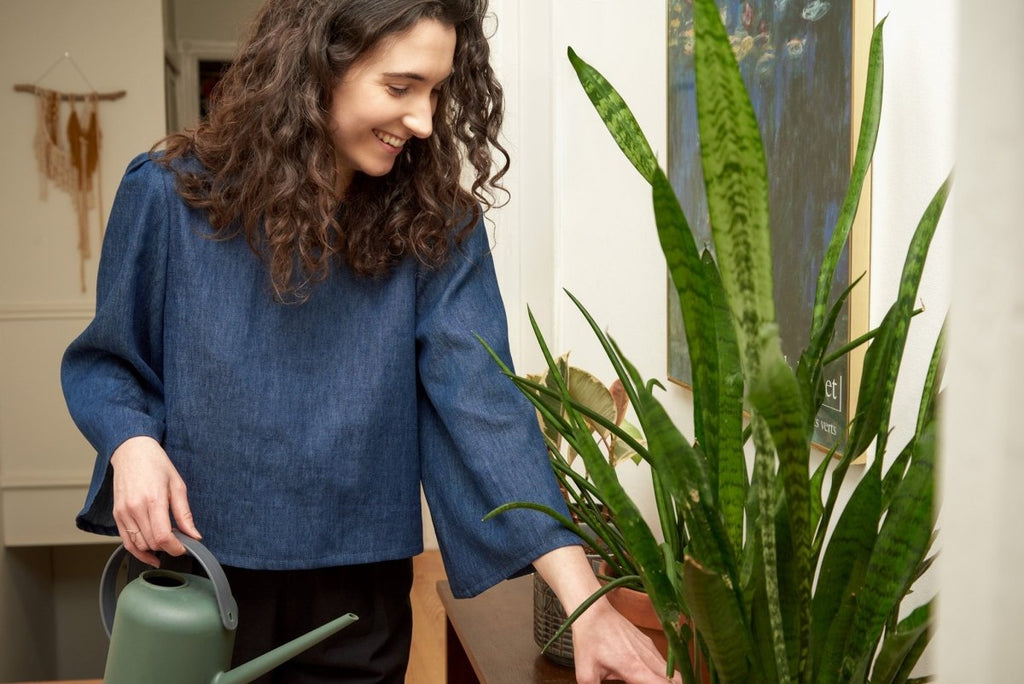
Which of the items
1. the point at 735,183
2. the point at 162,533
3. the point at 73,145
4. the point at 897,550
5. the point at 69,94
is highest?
the point at 69,94

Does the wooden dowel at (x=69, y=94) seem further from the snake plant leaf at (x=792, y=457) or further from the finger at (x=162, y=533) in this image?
the snake plant leaf at (x=792, y=457)

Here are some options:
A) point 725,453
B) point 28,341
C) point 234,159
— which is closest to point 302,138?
point 234,159

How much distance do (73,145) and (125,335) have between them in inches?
150

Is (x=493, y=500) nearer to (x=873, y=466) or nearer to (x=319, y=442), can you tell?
(x=319, y=442)

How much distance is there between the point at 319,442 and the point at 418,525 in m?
0.20

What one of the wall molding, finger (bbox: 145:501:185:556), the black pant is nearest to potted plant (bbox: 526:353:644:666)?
the black pant

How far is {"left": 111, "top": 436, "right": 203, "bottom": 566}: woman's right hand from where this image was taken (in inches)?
45.4

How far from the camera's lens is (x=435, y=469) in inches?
56.3

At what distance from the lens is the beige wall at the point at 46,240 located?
15.4 feet

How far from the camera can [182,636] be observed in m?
1.13

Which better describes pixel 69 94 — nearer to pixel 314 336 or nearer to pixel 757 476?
pixel 314 336

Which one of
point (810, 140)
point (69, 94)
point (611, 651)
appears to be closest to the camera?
point (611, 651)

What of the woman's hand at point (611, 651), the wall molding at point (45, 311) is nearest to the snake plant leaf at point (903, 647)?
the woman's hand at point (611, 651)

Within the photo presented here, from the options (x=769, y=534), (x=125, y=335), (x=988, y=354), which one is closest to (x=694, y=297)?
(x=769, y=534)
